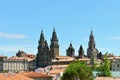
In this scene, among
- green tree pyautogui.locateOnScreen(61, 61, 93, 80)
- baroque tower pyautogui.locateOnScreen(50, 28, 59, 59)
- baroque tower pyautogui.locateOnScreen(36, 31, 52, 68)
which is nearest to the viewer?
green tree pyautogui.locateOnScreen(61, 61, 93, 80)

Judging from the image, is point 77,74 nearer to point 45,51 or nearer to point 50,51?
point 45,51

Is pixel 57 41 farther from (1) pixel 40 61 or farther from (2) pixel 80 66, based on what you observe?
(2) pixel 80 66

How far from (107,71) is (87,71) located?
24385mm

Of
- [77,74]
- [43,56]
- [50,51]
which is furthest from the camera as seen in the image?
[50,51]

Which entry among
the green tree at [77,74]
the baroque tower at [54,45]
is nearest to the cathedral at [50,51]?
the baroque tower at [54,45]

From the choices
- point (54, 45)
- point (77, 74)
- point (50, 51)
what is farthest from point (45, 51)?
point (77, 74)

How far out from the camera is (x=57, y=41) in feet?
597

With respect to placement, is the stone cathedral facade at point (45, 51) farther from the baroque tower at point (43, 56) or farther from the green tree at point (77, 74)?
the green tree at point (77, 74)

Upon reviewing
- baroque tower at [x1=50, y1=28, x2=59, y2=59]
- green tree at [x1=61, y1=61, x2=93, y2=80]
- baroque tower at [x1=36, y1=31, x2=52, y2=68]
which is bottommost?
green tree at [x1=61, y1=61, x2=93, y2=80]

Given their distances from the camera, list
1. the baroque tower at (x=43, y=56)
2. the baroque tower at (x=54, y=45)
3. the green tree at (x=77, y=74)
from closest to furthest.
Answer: the green tree at (x=77, y=74), the baroque tower at (x=43, y=56), the baroque tower at (x=54, y=45)

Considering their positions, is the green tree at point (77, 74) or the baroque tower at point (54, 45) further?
the baroque tower at point (54, 45)

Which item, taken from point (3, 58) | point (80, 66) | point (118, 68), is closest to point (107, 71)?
point (80, 66)

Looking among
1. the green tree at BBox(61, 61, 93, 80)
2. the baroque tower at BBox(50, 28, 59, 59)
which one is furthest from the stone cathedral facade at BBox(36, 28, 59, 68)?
the green tree at BBox(61, 61, 93, 80)

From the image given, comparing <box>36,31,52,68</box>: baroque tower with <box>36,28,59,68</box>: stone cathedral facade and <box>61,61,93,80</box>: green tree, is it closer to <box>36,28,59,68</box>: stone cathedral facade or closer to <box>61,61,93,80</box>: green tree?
<box>36,28,59,68</box>: stone cathedral facade
